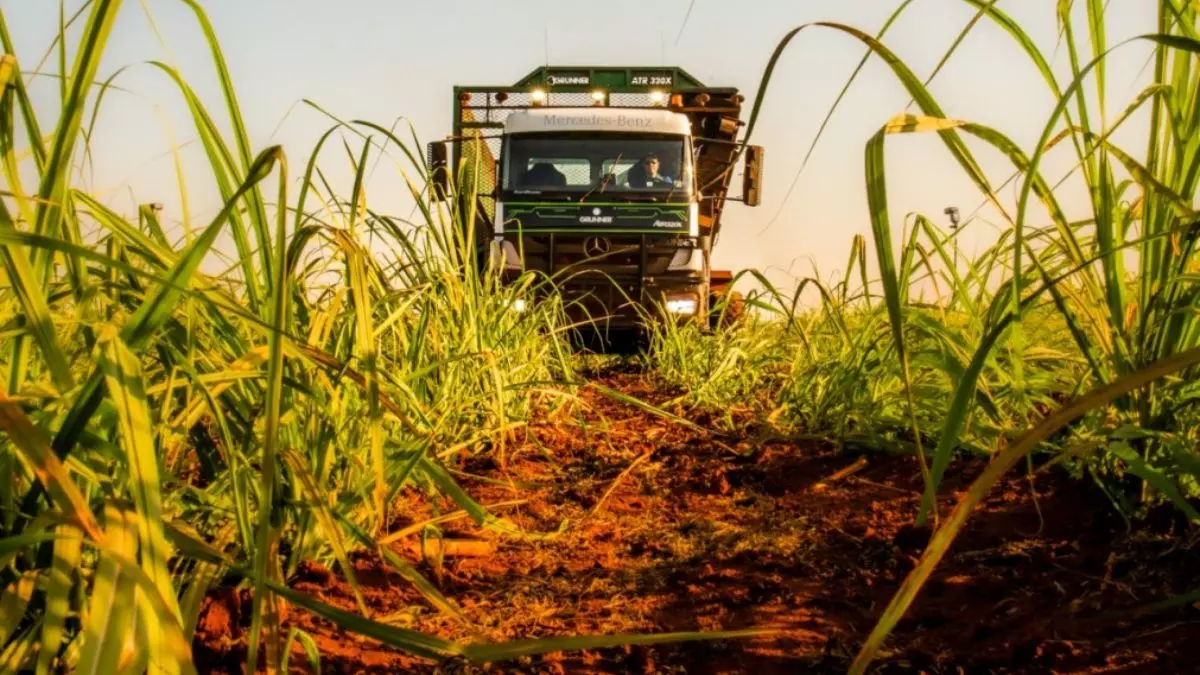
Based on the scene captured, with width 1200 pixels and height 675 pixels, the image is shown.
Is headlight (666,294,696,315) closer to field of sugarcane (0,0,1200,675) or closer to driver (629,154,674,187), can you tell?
driver (629,154,674,187)

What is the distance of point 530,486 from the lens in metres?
2.02

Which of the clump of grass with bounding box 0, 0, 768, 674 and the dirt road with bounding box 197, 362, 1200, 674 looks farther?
the dirt road with bounding box 197, 362, 1200, 674

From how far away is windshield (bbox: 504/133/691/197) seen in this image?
9.98 metres

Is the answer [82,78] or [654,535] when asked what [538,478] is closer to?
Result: [654,535]

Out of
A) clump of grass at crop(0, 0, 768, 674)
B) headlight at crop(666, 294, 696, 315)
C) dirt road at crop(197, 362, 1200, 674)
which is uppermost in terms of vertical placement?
Result: clump of grass at crop(0, 0, 768, 674)

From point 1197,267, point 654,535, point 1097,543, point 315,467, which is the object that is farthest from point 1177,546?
point 315,467

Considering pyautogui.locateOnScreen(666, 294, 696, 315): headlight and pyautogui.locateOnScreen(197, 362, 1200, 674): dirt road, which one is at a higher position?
pyautogui.locateOnScreen(197, 362, 1200, 674): dirt road

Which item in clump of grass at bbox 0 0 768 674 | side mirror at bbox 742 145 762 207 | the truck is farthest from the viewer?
side mirror at bbox 742 145 762 207

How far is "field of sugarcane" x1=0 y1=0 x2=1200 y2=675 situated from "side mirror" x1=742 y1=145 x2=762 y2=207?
25.0 feet

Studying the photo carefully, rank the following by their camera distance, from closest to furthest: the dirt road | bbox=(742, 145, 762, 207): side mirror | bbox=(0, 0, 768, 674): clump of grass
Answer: bbox=(0, 0, 768, 674): clump of grass < the dirt road < bbox=(742, 145, 762, 207): side mirror

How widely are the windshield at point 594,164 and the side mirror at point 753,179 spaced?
2.18 ft

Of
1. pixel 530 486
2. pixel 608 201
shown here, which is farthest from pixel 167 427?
pixel 608 201

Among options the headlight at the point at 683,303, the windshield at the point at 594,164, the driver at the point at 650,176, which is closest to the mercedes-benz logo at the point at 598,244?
the windshield at the point at 594,164

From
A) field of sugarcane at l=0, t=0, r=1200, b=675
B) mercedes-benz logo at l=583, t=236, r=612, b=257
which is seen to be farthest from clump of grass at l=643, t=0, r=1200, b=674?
mercedes-benz logo at l=583, t=236, r=612, b=257
